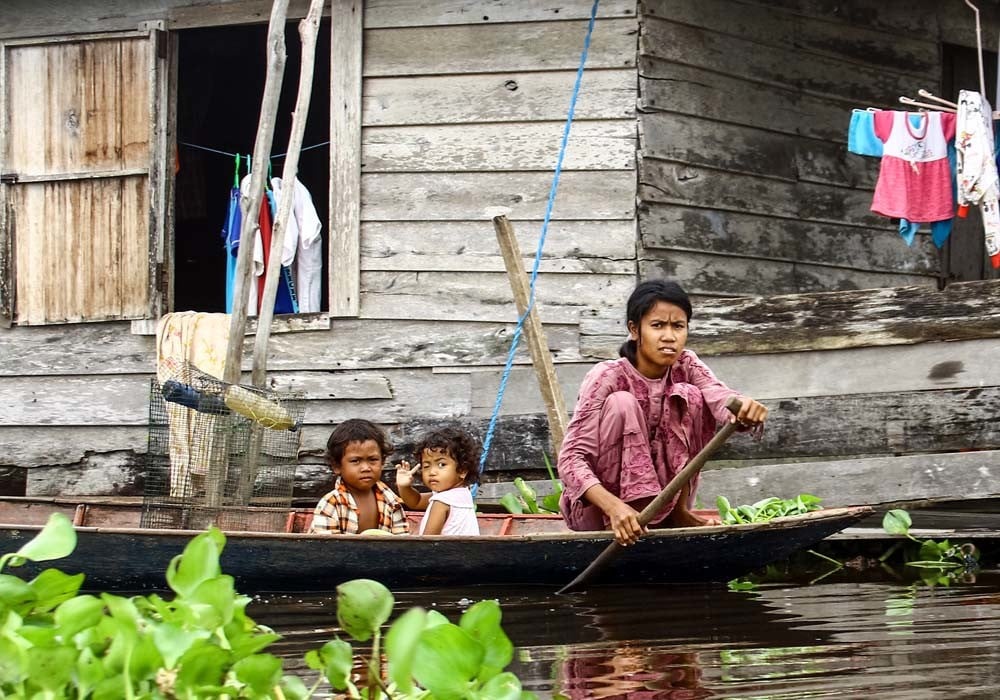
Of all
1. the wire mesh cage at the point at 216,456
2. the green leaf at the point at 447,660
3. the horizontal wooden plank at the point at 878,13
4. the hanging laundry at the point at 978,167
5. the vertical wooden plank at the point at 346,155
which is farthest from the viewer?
the horizontal wooden plank at the point at 878,13

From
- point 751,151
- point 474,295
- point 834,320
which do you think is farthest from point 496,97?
point 834,320

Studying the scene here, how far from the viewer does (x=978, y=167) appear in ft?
23.2

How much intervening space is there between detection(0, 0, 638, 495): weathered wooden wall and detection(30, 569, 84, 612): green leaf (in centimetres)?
511

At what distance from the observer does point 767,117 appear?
816 centimetres

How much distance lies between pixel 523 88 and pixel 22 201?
302 cm

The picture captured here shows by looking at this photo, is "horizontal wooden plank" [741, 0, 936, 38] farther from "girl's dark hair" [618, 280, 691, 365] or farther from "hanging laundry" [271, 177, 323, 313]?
"girl's dark hair" [618, 280, 691, 365]

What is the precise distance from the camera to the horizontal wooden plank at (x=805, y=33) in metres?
7.72

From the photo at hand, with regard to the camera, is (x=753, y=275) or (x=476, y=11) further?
(x=753, y=275)

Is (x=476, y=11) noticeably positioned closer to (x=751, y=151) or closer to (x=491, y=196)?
(x=491, y=196)

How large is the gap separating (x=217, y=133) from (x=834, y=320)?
5979mm

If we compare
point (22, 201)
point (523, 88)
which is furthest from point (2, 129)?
point (523, 88)

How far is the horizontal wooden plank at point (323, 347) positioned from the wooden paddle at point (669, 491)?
2.14 m

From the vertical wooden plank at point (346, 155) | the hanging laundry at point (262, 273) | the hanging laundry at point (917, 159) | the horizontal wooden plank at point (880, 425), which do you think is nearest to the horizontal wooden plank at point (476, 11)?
the vertical wooden plank at point (346, 155)

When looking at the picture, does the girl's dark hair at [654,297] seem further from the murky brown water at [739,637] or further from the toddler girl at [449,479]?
the toddler girl at [449,479]
